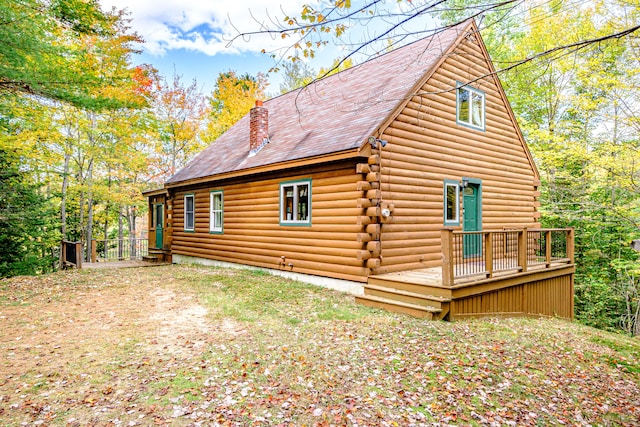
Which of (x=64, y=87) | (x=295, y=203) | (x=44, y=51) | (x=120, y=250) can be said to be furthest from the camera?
(x=120, y=250)

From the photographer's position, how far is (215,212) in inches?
512

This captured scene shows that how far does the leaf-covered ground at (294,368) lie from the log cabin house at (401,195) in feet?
3.54

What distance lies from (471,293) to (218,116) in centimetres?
2078

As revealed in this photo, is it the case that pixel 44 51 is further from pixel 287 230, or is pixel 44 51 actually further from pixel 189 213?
pixel 287 230

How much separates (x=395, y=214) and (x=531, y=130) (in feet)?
38.3

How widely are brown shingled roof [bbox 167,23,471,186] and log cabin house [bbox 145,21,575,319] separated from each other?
0.21 feet

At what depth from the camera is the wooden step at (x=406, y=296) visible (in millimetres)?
6419

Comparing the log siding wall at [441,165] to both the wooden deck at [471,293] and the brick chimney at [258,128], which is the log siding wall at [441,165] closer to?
the wooden deck at [471,293]

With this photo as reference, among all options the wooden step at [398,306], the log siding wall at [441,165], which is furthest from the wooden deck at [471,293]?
the log siding wall at [441,165]

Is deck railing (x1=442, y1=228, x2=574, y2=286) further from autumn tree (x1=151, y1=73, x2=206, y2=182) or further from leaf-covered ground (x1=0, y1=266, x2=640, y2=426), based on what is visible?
autumn tree (x1=151, y1=73, x2=206, y2=182)

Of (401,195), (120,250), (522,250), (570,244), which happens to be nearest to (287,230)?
(401,195)

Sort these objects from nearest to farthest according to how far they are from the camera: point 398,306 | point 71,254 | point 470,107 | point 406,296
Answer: point 398,306 < point 406,296 < point 470,107 < point 71,254

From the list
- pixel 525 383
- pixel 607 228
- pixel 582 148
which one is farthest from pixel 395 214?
pixel 607 228

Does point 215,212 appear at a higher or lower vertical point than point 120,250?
higher
